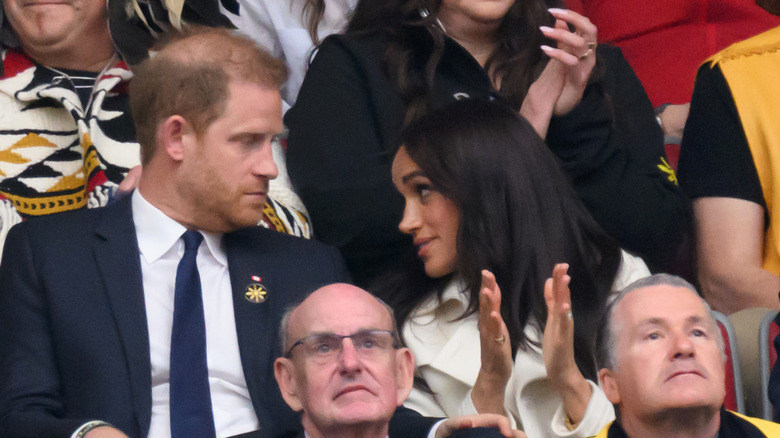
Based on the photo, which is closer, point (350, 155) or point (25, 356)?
point (25, 356)

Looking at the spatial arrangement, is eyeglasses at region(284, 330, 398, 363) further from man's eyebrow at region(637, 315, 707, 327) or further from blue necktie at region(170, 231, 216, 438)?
man's eyebrow at region(637, 315, 707, 327)

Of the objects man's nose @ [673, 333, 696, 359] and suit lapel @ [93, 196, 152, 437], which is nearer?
man's nose @ [673, 333, 696, 359]

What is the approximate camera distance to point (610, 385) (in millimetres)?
2033

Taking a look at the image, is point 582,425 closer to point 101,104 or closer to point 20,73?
point 101,104

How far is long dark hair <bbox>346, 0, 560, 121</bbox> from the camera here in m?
2.86

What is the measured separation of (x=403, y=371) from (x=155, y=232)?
0.57 meters

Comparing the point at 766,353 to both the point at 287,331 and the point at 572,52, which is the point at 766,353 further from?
the point at 287,331

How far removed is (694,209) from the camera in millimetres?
2914

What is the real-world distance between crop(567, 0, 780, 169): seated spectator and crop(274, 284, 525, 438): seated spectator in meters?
1.53

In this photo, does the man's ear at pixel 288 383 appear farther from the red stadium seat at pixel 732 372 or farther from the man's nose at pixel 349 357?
the red stadium seat at pixel 732 372

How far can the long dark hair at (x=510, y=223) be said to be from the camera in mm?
2414

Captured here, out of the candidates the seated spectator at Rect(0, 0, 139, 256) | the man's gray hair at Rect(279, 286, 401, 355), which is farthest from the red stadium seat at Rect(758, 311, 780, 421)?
the seated spectator at Rect(0, 0, 139, 256)

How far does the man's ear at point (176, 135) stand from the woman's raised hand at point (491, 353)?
0.63 metres

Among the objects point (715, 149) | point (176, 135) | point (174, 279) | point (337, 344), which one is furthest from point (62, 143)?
point (715, 149)
